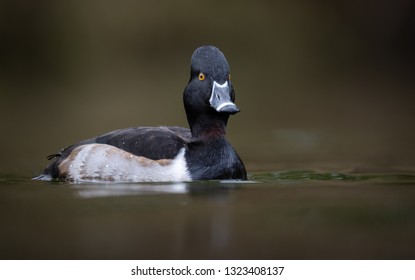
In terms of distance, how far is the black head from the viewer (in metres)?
10.4

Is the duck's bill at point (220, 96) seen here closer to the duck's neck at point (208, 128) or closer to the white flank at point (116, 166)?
the duck's neck at point (208, 128)

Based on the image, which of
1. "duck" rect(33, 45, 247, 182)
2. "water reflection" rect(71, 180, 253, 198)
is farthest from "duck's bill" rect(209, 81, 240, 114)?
"water reflection" rect(71, 180, 253, 198)

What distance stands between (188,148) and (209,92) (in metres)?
0.63

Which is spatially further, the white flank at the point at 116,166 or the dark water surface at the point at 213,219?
the white flank at the point at 116,166

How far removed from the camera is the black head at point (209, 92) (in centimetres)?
1038

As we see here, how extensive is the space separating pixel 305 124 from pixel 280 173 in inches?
185

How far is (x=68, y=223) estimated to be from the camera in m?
8.36

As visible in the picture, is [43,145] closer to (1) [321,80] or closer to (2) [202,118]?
(2) [202,118]

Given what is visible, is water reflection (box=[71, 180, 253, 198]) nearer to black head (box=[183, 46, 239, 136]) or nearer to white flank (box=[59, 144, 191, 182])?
white flank (box=[59, 144, 191, 182])

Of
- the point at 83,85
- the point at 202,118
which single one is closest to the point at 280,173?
the point at 202,118

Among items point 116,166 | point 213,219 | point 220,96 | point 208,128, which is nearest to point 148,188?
point 116,166

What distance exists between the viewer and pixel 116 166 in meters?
10.6

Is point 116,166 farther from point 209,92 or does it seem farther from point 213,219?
point 213,219

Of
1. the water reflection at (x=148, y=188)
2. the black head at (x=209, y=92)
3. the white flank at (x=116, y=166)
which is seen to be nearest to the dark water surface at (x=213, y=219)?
the water reflection at (x=148, y=188)
